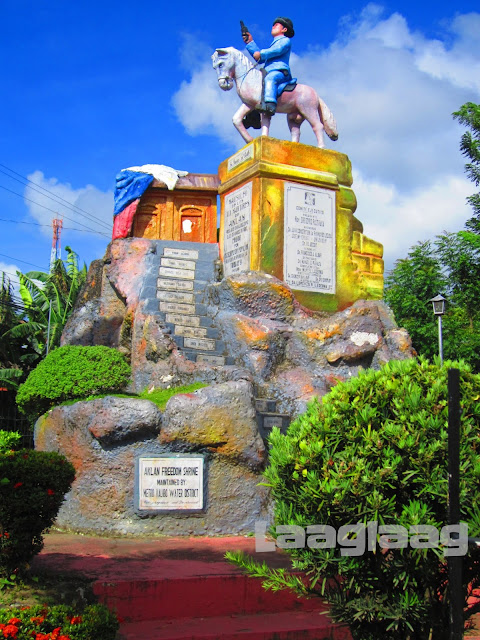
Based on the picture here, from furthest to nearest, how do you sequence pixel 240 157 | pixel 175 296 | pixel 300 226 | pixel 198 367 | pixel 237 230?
1. pixel 240 157
2. pixel 237 230
3. pixel 300 226
4. pixel 175 296
5. pixel 198 367

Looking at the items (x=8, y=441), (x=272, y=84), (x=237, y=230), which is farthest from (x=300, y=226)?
(x=8, y=441)

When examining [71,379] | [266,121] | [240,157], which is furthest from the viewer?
[266,121]

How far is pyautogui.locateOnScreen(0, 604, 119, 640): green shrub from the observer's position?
4.36 meters

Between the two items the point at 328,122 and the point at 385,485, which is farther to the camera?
the point at 328,122

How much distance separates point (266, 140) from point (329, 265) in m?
2.89

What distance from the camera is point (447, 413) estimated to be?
383 cm

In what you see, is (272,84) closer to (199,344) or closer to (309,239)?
(309,239)

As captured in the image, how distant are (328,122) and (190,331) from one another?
6.35 m

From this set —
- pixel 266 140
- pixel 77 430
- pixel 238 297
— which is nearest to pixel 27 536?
pixel 77 430

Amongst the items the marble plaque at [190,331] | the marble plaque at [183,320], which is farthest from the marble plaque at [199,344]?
the marble plaque at [183,320]

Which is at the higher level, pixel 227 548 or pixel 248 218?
pixel 248 218

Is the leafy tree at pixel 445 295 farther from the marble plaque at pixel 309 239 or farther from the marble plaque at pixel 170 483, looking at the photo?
the marble plaque at pixel 170 483

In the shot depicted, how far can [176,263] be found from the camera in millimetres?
14219

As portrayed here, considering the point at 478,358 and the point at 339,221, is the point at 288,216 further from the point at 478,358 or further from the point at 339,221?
Result: the point at 478,358
